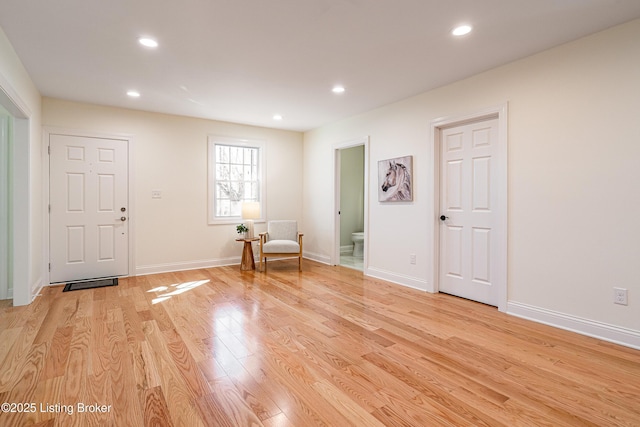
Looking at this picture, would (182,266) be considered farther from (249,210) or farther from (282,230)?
(282,230)

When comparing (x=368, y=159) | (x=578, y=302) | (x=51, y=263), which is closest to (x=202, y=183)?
(x=51, y=263)

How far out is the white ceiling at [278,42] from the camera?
2.31 meters

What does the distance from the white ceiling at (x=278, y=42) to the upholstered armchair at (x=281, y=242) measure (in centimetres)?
223

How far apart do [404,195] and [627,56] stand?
7.91 feet

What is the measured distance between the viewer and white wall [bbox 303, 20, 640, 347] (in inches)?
99.0

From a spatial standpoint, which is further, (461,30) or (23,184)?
(23,184)

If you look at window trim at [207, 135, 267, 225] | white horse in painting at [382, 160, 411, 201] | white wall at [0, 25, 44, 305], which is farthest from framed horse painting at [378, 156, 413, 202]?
white wall at [0, 25, 44, 305]

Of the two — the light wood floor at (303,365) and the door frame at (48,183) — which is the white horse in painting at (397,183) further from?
the door frame at (48,183)

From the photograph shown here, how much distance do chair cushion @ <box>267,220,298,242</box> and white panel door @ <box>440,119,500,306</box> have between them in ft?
8.55

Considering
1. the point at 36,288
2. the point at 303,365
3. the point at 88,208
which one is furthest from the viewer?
the point at 88,208

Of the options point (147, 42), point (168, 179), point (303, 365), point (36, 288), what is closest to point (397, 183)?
point (303, 365)

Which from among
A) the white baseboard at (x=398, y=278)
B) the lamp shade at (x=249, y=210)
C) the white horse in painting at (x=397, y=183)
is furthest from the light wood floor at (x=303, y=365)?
the lamp shade at (x=249, y=210)

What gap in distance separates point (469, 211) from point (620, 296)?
1.48m

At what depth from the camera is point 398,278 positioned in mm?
4391
